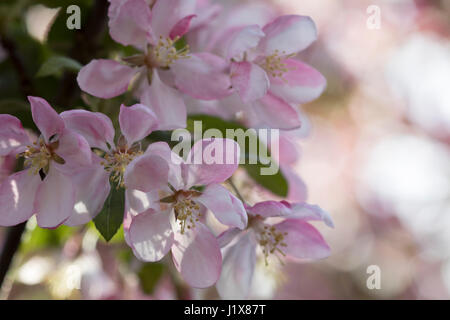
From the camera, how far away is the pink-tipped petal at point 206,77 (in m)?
0.63

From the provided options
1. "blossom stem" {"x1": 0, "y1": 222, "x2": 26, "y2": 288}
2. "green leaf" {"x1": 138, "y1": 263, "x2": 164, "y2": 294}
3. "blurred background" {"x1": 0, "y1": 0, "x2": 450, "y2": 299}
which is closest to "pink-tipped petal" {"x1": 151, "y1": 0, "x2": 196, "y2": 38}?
"blossom stem" {"x1": 0, "y1": 222, "x2": 26, "y2": 288}

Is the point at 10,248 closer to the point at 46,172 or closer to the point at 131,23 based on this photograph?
the point at 46,172

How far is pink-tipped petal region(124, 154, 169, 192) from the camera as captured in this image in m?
0.53

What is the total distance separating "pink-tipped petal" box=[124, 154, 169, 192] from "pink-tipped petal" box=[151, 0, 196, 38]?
0.19 meters

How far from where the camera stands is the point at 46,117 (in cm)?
57

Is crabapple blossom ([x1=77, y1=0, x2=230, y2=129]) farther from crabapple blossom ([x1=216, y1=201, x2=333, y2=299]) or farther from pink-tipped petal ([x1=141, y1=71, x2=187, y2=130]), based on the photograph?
crabapple blossom ([x1=216, y1=201, x2=333, y2=299])

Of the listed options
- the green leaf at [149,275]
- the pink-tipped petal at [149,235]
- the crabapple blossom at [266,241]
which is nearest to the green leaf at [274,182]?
the crabapple blossom at [266,241]

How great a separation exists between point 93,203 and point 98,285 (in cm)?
44

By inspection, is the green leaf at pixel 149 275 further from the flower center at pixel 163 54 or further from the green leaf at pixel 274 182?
the flower center at pixel 163 54

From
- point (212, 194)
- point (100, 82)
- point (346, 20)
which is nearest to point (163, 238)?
point (212, 194)

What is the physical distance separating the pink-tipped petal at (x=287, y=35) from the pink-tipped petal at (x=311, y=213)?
188 millimetres

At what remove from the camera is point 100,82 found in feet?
2.00

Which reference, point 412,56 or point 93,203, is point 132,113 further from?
point 412,56

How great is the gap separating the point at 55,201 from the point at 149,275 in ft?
1.56
